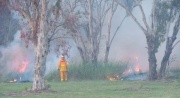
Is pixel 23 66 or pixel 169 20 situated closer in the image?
pixel 169 20

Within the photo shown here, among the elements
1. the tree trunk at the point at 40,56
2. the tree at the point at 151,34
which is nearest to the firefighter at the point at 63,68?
the tree at the point at 151,34

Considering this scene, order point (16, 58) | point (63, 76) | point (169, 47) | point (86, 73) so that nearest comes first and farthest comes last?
point (169, 47)
point (63, 76)
point (86, 73)
point (16, 58)

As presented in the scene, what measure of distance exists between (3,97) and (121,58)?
2835 cm

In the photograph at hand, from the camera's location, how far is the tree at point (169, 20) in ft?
115

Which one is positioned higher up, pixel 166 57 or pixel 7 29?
pixel 7 29

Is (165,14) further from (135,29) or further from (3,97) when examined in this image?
(3,97)

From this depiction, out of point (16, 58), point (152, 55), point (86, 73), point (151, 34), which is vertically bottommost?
point (86, 73)

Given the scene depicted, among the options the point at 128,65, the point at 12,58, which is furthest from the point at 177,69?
the point at 12,58

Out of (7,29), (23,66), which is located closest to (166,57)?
(23,66)

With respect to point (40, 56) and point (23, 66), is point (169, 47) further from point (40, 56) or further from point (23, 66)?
point (23, 66)

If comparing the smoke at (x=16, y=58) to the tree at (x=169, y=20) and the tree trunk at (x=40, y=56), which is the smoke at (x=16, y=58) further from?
the tree trunk at (x=40, y=56)

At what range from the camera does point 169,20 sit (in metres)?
36.8

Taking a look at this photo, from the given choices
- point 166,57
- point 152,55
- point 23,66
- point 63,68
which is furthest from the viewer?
point 23,66

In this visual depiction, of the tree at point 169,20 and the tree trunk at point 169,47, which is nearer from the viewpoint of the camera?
the tree trunk at point 169,47
